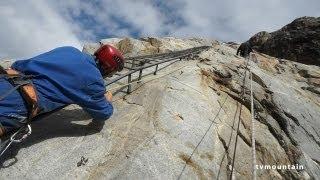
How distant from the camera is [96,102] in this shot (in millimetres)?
6555

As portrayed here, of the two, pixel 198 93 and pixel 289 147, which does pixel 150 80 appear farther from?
pixel 289 147

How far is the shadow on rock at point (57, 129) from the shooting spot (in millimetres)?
6535

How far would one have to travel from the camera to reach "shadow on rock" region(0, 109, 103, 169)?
654 cm

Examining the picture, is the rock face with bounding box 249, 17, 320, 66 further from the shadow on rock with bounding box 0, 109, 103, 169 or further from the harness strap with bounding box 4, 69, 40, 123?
the harness strap with bounding box 4, 69, 40, 123

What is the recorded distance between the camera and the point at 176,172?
6.27 meters

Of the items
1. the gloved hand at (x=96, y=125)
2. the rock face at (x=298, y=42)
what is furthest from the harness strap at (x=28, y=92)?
the rock face at (x=298, y=42)

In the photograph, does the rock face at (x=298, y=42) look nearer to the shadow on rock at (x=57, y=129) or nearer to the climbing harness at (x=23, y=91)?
the shadow on rock at (x=57, y=129)

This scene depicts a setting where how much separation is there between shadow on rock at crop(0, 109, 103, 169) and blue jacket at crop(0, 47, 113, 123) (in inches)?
26.8

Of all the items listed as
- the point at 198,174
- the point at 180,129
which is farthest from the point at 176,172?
the point at 180,129

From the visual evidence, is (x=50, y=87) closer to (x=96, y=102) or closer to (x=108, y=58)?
(x=96, y=102)

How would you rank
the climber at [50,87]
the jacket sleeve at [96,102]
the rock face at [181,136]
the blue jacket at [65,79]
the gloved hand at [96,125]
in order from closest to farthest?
the climber at [50,87]
the blue jacket at [65,79]
the rock face at [181,136]
the jacket sleeve at [96,102]
the gloved hand at [96,125]

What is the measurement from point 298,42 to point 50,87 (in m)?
21.9

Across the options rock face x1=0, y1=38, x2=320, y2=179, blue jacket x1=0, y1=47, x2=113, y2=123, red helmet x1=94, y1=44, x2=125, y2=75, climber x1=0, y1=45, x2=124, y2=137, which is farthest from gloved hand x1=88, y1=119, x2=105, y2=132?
red helmet x1=94, y1=44, x2=125, y2=75

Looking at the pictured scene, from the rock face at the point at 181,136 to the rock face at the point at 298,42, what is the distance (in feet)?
40.0
